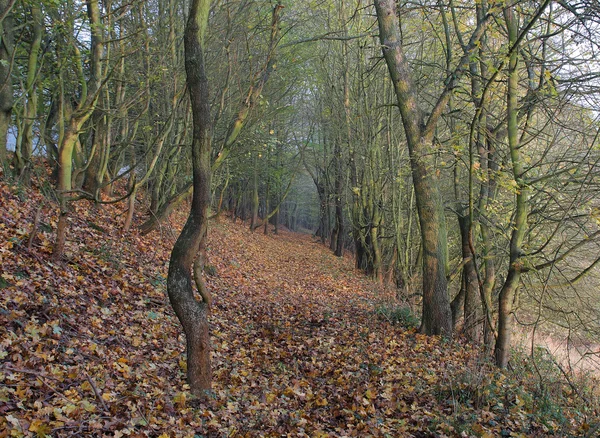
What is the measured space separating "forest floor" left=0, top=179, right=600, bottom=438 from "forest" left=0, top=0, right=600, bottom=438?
30 mm

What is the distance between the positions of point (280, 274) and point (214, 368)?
9388mm

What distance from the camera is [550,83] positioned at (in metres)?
6.34

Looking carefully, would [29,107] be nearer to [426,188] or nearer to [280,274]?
[426,188]

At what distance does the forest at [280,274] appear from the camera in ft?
15.2

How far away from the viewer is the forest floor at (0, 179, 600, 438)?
13.2 feet

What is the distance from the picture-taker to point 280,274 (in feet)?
50.4

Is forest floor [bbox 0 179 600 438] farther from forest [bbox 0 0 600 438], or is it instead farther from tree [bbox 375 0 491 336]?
tree [bbox 375 0 491 336]

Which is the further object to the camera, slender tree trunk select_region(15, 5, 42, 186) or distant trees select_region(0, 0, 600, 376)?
slender tree trunk select_region(15, 5, 42, 186)

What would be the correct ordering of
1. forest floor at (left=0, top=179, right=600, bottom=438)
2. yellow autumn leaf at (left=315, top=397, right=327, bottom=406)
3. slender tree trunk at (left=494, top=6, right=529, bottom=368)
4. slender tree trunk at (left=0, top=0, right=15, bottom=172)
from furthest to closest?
slender tree trunk at (left=0, top=0, right=15, bottom=172) → slender tree trunk at (left=494, top=6, right=529, bottom=368) → yellow autumn leaf at (left=315, top=397, right=327, bottom=406) → forest floor at (left=0, top=179, right=600, bottom=438)

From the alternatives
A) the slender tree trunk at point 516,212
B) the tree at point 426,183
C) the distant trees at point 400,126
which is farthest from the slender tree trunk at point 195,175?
the slender tree trunk at point 516,212

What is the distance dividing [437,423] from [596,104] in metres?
4.54

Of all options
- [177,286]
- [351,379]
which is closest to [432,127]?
[351,379]

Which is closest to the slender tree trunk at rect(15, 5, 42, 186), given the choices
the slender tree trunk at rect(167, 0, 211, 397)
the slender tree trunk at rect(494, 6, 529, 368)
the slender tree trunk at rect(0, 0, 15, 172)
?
the slender tree trunk at rect(0, 0, 15, 172)

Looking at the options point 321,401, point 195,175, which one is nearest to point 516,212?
point 321,401
